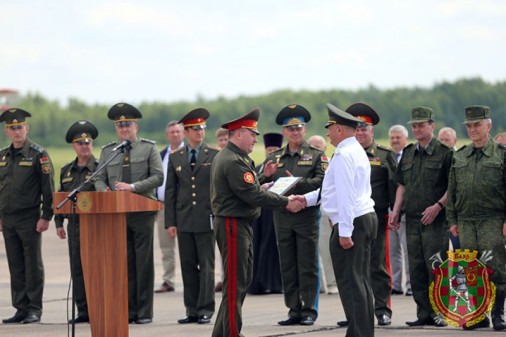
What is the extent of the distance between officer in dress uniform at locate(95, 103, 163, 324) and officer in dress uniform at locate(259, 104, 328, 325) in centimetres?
123

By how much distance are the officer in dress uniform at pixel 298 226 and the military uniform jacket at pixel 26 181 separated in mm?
2413

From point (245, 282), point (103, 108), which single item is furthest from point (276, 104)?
point (245, 282)

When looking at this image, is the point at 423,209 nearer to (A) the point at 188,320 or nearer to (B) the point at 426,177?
(B) the point at 426,177

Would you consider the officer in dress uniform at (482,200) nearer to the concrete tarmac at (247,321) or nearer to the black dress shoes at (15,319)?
the concrete tarmac at (247,321)

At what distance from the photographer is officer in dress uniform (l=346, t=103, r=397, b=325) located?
9406 mm

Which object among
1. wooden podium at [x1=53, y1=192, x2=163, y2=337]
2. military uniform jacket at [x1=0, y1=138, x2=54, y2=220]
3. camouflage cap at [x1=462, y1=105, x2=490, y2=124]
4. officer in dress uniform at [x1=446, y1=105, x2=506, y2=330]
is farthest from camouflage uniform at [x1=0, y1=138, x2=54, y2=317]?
camouflage cap at [x1=462, y1=105, x2=490, y2=124]

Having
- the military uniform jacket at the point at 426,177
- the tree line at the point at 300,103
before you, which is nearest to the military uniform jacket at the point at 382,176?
the military uniform jacket at the point at 426,177

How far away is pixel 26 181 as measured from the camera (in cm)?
1008

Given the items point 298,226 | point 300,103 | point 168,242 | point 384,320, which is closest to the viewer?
point 384,320

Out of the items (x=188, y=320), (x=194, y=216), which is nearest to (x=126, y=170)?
(x=194, y=216)

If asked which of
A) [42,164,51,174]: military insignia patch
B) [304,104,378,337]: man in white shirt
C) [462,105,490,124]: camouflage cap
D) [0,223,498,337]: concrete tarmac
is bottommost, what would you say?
[0,223,498,337]: concrete tarmac

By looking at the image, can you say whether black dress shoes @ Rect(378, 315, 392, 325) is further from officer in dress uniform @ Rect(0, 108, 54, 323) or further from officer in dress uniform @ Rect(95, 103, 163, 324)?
officer in dress uniform @ Rect(0, 108, 54, 323)

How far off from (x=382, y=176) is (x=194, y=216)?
81.1 inches

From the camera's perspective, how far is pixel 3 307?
11.4 meters
